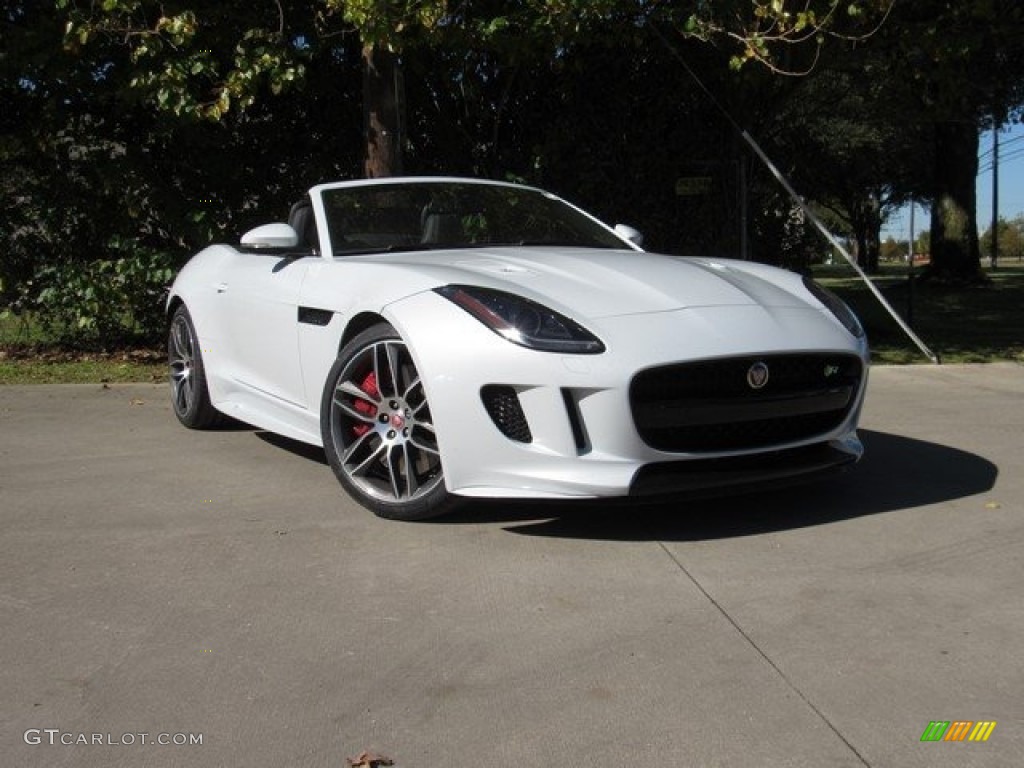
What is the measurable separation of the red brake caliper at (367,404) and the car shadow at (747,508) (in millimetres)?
513

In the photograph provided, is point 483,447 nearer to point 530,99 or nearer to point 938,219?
point 530,99

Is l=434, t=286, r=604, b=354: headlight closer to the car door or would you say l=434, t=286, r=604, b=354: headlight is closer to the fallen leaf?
the car door

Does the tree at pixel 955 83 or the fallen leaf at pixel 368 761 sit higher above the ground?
the tree at pixel 955 83

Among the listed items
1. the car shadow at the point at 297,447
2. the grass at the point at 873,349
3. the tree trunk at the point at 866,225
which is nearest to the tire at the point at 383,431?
the car shadow at the point at 297,447

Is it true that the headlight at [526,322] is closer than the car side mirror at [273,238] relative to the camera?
Yes

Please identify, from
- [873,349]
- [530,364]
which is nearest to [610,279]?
[530,364]

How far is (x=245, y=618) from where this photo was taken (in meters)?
3.31

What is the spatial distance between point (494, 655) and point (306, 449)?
119 inches

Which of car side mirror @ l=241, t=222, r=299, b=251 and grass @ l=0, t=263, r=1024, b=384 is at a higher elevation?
car side mirror @ l=241, t=222, r=299, b=251

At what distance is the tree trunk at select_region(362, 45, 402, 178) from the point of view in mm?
8898

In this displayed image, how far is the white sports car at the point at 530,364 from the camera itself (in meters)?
3.80

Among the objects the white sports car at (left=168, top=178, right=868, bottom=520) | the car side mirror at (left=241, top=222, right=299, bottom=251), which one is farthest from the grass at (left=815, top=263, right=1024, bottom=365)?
the car side mirror at (left=241, top=222, right=299, bottom=251)

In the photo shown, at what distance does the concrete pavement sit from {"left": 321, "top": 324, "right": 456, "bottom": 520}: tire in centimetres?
13

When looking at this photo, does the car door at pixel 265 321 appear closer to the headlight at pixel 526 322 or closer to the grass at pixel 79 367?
the headlight at pixel 526 322
